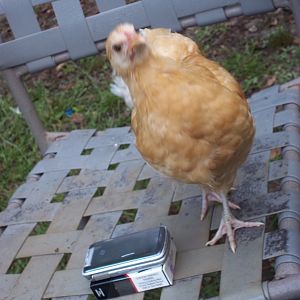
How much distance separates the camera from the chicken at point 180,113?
1237 millimetres

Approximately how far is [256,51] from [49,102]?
0.86 meters

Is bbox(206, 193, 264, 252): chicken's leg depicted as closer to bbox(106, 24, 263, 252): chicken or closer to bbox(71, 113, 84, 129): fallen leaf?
bbox(106, 24, 263, 252): chicken

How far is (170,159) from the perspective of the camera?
1.29 metres

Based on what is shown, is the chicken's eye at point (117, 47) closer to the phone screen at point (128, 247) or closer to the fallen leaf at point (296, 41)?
the phone screen at point (128, 247)

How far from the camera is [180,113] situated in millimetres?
1237

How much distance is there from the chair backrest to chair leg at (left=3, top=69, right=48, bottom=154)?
0.04m

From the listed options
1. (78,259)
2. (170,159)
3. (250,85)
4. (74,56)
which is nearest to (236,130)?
(170,159)

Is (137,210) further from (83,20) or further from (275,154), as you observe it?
(83,20)

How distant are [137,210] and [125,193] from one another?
0.26 feet

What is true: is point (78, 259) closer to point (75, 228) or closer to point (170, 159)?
point (75, 228)

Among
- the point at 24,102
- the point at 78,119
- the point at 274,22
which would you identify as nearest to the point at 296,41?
the point at 274,22

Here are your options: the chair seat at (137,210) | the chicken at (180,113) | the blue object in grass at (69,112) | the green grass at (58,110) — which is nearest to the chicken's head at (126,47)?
the chicken at (180,113)

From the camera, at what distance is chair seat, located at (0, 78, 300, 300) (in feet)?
4.50

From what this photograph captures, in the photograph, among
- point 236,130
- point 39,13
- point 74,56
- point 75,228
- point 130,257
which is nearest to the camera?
point 236,130
